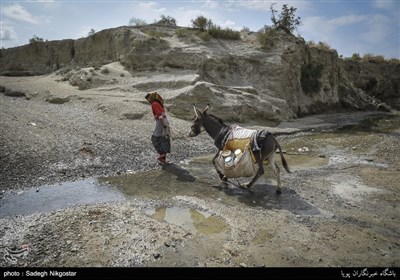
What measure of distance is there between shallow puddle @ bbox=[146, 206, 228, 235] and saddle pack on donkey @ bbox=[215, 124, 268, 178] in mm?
1635

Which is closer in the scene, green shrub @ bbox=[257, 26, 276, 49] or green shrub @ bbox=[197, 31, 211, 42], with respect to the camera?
green shrub @ bbox=[197, 31, 211, 42]

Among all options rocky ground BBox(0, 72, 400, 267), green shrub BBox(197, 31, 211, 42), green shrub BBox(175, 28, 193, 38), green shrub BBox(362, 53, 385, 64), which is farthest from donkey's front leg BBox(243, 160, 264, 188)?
green shrub BBox(362, 53, 385, 64)

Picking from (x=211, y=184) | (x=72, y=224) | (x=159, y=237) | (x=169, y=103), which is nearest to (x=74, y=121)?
(x=169, y=103)

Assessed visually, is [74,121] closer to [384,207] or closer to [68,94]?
[68,94]

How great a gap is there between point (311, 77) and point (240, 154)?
2362 centimetres

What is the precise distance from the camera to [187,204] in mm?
7617

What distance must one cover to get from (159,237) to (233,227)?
1493 millimetres

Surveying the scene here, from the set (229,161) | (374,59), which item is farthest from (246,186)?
(374,59)

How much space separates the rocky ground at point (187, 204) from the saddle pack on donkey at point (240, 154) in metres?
0.64

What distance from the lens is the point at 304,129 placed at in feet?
64.5

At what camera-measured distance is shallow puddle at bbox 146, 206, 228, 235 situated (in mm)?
6359

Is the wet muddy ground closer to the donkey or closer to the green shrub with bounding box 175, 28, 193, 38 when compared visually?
the donkey
